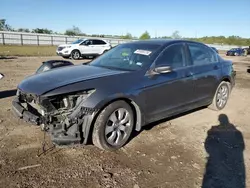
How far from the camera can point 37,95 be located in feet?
11.2

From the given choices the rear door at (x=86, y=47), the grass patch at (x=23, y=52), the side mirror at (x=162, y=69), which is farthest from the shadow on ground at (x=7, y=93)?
the grass patch at (x=23, y=52)

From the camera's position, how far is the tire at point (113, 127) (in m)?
3.62

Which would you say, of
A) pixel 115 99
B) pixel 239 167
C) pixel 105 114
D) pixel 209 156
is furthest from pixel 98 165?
pixel 239 167

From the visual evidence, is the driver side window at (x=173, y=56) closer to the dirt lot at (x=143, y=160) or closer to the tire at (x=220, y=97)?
the dirt lot at (x=143, y=160)

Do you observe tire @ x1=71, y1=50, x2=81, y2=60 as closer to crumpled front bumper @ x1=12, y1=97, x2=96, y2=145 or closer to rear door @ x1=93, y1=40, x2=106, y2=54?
rear door @ x1=93, y1=40, x2=106, y2=54

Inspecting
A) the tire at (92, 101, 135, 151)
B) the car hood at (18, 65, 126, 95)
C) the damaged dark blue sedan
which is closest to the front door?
the damaged dark blue sedan

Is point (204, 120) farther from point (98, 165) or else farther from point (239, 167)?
point (98, 165)

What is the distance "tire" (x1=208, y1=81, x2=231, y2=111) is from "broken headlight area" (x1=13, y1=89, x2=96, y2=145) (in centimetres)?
350

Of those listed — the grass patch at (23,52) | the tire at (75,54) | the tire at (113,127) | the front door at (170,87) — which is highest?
the grass patch at (23,52)

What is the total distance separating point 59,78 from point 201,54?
3131mm

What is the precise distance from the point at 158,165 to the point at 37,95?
1882 millimetres

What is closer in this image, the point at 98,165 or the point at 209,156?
the point at 98,165

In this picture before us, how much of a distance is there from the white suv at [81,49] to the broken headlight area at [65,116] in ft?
53.1

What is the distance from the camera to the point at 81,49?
19.5m
